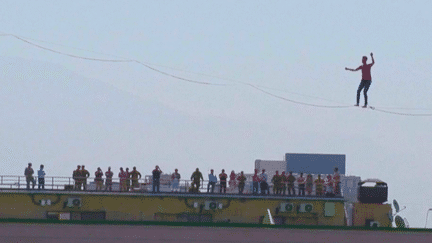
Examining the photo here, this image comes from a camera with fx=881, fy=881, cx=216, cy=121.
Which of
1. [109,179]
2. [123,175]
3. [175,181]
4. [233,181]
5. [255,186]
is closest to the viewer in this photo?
[109,179]

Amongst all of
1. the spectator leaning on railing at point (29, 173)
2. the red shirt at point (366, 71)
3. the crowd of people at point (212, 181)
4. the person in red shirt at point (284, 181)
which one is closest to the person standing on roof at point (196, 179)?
the crowd of people at point (212, 181)

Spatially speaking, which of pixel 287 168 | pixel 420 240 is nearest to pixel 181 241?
pixel 420 240

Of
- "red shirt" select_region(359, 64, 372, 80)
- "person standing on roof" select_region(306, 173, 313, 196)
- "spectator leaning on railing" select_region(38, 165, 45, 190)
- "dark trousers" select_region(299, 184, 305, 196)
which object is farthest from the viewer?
"person standing on roof" select_region(306, 173, 313, 196)

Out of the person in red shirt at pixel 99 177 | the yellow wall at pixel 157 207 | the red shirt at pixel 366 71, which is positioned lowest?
the yellow wall at pixel 157 207

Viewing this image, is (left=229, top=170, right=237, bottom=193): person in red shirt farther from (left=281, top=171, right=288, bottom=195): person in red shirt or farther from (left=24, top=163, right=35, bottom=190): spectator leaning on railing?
(left=24, top=163, right=35, bottom=190): spectator leaning on railing

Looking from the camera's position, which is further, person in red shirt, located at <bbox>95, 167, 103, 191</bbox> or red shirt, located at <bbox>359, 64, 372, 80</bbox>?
person in red shirt, located at <bbox>95, 167, 103, 191</bbox>

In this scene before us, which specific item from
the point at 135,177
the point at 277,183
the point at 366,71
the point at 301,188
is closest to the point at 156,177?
the point at 135,177


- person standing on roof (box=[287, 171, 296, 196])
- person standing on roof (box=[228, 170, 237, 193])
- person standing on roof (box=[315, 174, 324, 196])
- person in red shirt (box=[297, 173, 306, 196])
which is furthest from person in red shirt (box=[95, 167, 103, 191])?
person standing on roof (box=[315, 174, 324, 196])

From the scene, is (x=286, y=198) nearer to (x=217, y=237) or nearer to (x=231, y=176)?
(x=231, y=176)

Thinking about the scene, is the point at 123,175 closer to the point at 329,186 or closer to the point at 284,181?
the point at 284,181

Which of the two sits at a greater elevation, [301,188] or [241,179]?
[241,179]

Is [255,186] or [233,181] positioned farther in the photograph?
[255,186]

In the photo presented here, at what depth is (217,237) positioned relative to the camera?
2730 cm

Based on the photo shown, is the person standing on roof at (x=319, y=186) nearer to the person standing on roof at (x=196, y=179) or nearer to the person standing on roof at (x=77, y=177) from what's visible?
the person standing on roof at (x=196, y=179)
